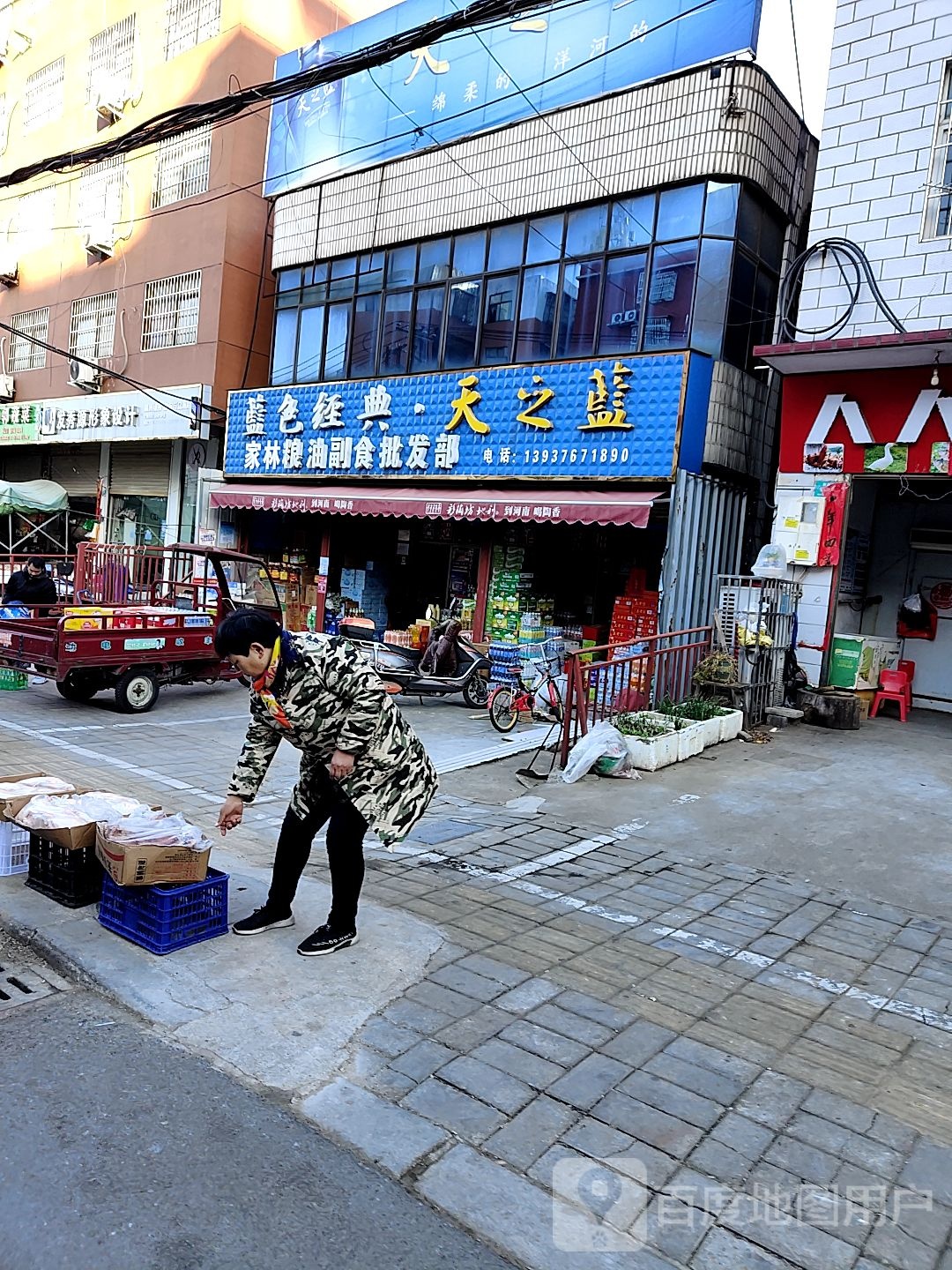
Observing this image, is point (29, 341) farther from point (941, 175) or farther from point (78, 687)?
point (941, 175)

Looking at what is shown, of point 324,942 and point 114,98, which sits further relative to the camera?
point 114,98

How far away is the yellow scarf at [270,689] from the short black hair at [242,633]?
0.08m

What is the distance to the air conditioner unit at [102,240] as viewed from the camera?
21.1 metres

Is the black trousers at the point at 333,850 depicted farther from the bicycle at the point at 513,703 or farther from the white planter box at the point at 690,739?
the bicycle at the point at 513,703

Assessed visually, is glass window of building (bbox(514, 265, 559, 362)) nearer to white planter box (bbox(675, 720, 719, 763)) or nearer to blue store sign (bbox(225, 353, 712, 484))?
blue store sign (bbox(225, 353, 712, 484))

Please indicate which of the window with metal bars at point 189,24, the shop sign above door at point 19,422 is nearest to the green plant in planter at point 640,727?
the window with metal bars at point 189,24

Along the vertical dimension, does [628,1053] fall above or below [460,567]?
below

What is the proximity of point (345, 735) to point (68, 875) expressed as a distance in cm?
179

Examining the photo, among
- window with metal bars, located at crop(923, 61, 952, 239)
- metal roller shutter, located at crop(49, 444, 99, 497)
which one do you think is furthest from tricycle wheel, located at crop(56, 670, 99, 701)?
metal roller shutter, located at crop(49, 444, 99, 497)

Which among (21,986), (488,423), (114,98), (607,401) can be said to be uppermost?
(114,98)

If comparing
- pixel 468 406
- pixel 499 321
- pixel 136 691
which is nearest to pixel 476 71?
pixel 499 321

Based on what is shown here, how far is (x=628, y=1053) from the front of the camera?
348 centimetres

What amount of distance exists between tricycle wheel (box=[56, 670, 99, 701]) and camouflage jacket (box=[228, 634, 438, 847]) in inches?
283

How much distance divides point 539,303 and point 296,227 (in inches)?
269
